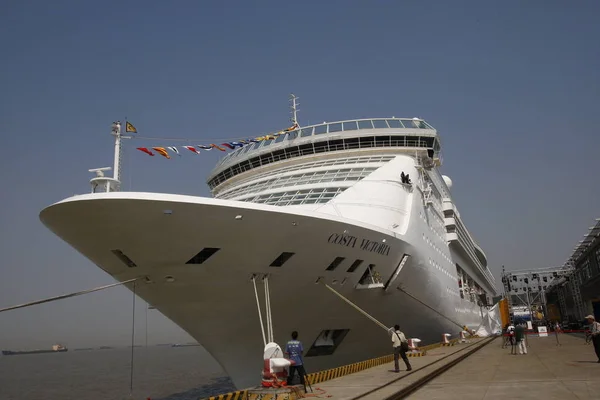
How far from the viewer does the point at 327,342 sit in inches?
540

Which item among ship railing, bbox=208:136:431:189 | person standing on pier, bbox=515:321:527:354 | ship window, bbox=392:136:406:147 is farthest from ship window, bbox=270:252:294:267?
ship window, bbox=392:136:406:147

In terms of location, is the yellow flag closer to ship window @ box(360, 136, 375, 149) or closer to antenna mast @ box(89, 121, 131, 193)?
antenna mast @ box(89, 121, 131, 193)

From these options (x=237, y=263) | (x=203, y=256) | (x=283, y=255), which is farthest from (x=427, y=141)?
(x=203, y=256)

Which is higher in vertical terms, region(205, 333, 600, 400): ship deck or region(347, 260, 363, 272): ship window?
region(347, 260, 363, 272): ship window

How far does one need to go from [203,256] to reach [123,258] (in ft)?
5.81

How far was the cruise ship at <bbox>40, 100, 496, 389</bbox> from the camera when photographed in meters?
9.66

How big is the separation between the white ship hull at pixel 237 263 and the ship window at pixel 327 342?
0.14 metres

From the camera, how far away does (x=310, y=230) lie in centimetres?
1107

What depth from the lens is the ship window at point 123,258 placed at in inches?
402

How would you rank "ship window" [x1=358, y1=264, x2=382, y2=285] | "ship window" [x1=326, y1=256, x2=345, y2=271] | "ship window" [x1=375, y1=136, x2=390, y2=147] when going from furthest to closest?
1. "ship window" [x1=375, y1=136, x2=390, y2=147]
2. "ship window" [x1=358, y1=264, x2=382, y2=285]
3. "ship window" [x1=326, y1=256, x2=345, y2=271]

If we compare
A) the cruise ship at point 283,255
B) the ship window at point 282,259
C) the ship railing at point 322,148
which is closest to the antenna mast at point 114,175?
the cruise ship at point 283,255

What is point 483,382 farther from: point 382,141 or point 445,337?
point 382,141

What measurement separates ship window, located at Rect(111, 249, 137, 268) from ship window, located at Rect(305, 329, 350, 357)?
5574 mm

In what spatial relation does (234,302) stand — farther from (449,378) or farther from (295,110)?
(295,110)
